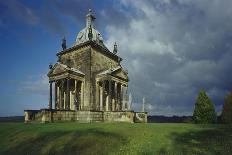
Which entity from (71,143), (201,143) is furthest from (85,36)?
(201,143)

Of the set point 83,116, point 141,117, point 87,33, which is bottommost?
point 141,117

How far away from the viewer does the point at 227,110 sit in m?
42.5

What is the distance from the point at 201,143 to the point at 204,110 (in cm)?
2548

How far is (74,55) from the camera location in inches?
1521

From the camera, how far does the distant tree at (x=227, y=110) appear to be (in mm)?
39444

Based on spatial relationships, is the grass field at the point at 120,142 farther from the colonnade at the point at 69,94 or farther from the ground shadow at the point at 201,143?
the colonnade at the point at 69,94

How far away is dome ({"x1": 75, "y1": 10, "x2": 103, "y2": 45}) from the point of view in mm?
40969

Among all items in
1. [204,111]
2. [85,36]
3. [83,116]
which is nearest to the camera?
[83,116]

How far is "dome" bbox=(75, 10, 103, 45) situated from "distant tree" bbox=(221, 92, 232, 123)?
861 inches

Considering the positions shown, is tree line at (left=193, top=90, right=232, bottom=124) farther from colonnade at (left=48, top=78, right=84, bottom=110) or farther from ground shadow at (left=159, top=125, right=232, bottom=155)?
ground shadow at (left=159, top=125, right=232, bottom=155)

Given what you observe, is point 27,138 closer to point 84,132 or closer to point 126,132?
point 84,132

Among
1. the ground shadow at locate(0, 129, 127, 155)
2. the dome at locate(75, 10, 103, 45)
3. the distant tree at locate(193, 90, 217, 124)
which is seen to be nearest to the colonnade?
the dome at locate(75, 10, 103, 45)

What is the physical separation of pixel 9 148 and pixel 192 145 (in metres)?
10.8

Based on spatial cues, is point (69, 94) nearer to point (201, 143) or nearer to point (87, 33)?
point (87, 33)
